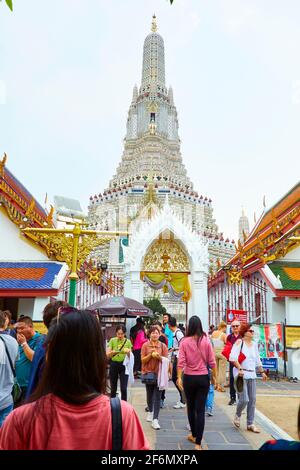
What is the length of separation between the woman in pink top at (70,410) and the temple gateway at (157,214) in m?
13.4

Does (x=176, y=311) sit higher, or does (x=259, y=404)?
(x=176, y=311)

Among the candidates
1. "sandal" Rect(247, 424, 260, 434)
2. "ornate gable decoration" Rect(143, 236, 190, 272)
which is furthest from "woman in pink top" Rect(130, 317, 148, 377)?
"sandal" Rect(247, 424, 260, 434)

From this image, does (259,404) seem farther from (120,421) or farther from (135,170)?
(135,170)

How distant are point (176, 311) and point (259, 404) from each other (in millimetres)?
26930

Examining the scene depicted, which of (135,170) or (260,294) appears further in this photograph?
(135,170)

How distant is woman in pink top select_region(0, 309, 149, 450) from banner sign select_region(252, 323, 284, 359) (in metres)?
11.3

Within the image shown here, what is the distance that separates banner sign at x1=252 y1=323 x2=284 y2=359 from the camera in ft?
40.1

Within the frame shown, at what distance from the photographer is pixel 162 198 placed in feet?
154

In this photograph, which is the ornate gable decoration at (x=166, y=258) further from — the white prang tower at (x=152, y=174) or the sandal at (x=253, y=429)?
the white prang tower at (x=152, y=174)

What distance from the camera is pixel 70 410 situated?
5.86ft

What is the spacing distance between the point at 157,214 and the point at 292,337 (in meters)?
7.41
